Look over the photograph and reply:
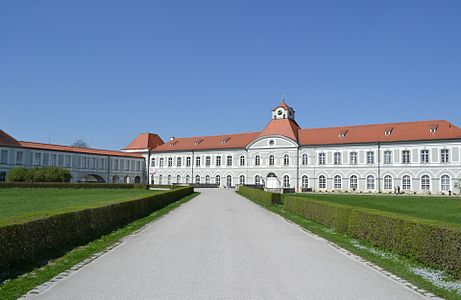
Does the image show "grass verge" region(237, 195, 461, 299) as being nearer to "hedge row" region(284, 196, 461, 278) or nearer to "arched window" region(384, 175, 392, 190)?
"hedge row" region(284, 196, 461, 278)

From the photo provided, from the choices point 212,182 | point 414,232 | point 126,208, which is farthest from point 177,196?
point 212,182

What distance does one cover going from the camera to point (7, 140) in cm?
5641

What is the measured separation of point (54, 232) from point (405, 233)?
26.7ft

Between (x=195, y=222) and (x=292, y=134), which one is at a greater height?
(x=292, y=134)

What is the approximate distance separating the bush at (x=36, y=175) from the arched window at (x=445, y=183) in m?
45.1

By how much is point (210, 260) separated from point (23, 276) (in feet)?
11.4

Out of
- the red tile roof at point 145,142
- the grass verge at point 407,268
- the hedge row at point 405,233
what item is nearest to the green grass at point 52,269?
the grass verge at point 407,268

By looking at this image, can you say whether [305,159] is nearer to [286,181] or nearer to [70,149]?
[286,181]

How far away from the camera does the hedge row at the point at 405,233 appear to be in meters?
7.74

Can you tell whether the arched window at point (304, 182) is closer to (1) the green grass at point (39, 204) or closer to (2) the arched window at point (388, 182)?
(2) the arched window at point (388, 182)

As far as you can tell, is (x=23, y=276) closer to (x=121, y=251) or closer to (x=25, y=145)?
(x=121, y=251)

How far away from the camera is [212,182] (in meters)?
67.8

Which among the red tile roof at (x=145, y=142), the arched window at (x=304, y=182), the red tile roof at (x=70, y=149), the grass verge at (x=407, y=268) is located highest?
the red tile roof at (x=145, y=142)

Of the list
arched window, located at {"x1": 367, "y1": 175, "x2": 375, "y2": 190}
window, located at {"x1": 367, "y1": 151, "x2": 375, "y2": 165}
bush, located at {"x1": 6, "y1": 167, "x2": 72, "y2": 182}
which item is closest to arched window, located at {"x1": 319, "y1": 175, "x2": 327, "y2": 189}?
arched window, located at {"x1": 367, "y1": 175, "x2": 375, "y2": 190}
